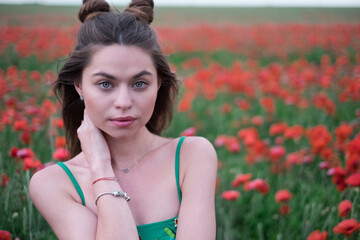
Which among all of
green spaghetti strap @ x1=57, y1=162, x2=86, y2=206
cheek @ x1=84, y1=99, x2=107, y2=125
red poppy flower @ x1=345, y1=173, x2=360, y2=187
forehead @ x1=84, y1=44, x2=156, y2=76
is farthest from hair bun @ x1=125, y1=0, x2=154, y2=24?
red poppy flower @ x1=345, y1=173, x2=360, y2=187

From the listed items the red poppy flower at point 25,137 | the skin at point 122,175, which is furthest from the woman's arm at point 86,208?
the red poppy flower at point 25,137

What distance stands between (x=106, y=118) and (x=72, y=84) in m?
0.40

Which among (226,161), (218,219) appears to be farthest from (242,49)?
(218,219)

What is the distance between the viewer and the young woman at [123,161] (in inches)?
53.9

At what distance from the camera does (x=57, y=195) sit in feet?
4.76

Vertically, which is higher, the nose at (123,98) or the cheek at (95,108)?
the nose at (123,98)

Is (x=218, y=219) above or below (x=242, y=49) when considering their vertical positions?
below

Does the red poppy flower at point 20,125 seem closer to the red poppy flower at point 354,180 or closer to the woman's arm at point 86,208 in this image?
the woman's arm at point 86,208

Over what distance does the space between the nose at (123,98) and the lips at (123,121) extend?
0.04 m

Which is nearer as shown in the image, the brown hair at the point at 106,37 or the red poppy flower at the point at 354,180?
the brown hair at the point at 106,37

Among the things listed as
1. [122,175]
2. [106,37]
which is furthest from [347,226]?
[106,37]

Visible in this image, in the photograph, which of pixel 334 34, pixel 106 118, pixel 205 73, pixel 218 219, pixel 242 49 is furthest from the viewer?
pixel 242 49

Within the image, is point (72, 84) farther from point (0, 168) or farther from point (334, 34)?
point (334, 34)

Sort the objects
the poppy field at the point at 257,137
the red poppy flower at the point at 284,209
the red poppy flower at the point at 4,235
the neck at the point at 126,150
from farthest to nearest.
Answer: the red poppy flower at the point at 284,209
the poppy field at the point at 257,137
the neck at the point at 126,150
the red poppy flower at the point at 4,235
